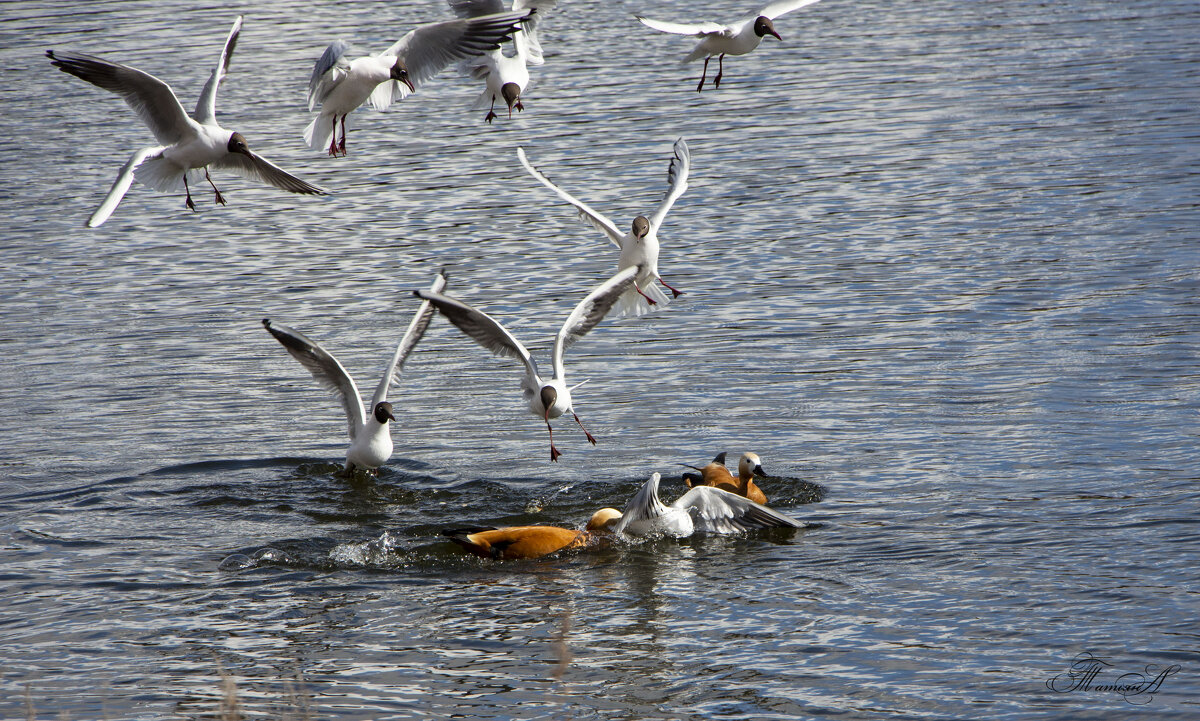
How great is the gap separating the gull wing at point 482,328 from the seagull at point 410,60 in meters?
1.47

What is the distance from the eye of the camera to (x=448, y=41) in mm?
11141

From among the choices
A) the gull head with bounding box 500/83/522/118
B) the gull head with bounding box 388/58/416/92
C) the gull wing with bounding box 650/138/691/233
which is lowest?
the gull wing with bounding box 650/138/691/233

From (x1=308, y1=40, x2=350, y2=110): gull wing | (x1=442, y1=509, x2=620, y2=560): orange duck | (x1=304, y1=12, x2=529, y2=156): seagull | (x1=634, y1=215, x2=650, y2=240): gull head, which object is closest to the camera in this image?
(x1=442, y1=509, x2=620, y2=560): orange duck

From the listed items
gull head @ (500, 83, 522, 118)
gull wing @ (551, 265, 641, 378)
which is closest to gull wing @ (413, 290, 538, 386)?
gull wing @ (551, 265, 641, 378)

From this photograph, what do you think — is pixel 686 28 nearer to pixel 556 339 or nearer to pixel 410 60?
pixel 410 60

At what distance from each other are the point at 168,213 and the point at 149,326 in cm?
628

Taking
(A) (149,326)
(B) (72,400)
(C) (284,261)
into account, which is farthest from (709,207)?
(B) (72,400)

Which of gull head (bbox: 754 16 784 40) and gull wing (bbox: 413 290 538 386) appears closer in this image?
gull wing (bbox: 413 290 538 386)

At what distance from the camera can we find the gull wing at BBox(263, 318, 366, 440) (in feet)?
38.1

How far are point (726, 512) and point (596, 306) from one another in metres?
2.06

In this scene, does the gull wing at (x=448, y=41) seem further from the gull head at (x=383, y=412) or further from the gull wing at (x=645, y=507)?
the gull wing at (x=645, y=507)

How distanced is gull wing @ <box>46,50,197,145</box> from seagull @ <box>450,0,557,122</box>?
96.8 inches

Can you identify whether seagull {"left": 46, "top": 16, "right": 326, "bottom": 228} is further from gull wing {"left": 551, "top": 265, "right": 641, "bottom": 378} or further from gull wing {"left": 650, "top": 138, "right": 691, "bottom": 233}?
gull wing {"left": 650, "top": 138, "right": 691, "bottom": 233}

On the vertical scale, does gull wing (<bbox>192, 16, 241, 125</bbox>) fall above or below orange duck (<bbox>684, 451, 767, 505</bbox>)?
above
